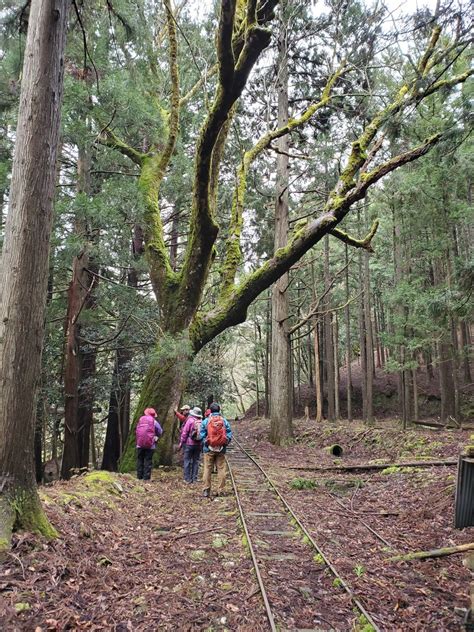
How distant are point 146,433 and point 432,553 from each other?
5690 mm

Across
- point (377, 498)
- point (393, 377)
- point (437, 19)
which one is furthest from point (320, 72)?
point (393, 377)

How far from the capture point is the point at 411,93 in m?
7.54

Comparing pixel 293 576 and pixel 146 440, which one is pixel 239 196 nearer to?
pixel 146 440

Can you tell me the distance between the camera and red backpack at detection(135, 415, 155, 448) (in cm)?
910

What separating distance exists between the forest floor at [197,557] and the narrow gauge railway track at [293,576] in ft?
0.40

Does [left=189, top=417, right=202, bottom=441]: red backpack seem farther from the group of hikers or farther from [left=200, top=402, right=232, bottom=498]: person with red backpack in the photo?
[left=200, top=402, right=232, bottom=498]: person with red backpack

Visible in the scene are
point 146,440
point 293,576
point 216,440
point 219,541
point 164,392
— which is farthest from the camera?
point 164,392

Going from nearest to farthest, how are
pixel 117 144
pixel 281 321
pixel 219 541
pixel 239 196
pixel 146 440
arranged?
1. pixel 219 541
2. pixel 146 440
3. pixel 117 144
4. pixel 239 196
5. pixel 281 321

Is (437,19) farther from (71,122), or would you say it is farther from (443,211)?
(443,211)

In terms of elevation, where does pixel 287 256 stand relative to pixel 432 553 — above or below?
above

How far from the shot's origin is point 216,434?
882cm

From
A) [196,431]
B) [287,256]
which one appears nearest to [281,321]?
[287,256]

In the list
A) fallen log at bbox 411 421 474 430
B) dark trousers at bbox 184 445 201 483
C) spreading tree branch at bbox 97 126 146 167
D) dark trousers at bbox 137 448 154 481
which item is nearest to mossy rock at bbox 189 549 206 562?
dark trousers at bbox 137 448 154 481

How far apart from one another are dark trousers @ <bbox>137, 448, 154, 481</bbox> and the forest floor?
0.30 metres
